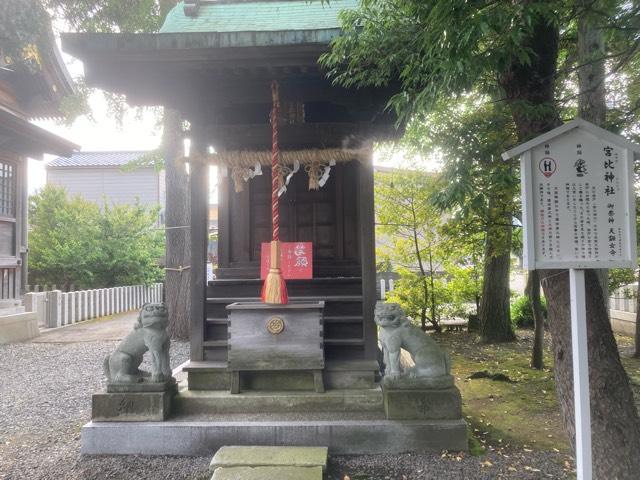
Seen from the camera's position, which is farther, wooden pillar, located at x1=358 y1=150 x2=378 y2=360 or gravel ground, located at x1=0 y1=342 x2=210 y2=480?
wooden pillar, located at x1=358 y1=150 x2=378 y2=360

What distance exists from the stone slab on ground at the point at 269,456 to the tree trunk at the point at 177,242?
19.9ft

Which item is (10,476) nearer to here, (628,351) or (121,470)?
(121,470)

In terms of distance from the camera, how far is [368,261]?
4441 millimetres

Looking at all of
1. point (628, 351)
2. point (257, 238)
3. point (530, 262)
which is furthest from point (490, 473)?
point (628, 351)

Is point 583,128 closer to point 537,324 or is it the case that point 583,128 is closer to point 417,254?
point 537,324

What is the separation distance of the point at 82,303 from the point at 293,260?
1015cm

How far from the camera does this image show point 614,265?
8.00 feet

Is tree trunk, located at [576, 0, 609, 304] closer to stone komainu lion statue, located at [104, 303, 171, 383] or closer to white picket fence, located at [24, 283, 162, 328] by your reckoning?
stone komainu lion statue, located at [104, 303, 171, 383]

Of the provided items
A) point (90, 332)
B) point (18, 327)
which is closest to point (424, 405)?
point (90, 332)

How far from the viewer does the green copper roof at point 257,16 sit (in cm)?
→ 461

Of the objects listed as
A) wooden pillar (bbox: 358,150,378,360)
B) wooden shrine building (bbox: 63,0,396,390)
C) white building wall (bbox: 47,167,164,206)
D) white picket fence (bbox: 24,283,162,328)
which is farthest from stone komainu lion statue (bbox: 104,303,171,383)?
white building wall (bbox: 47,167,164,206)

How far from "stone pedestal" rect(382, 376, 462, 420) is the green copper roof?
3.89m

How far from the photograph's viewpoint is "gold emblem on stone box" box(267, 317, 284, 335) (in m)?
4.07

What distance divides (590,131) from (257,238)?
3738 millimetres
